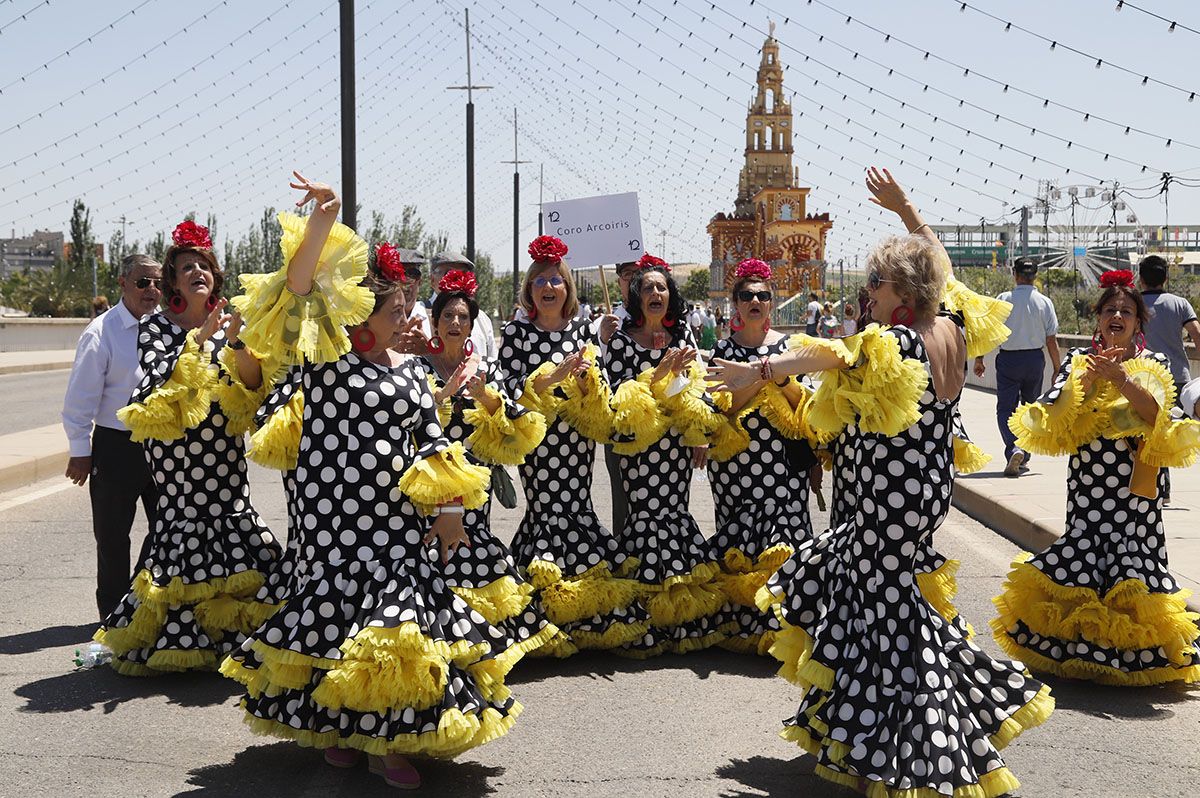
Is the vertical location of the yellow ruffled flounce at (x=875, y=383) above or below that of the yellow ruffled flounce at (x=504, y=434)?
above

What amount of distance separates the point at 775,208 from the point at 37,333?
46692mm

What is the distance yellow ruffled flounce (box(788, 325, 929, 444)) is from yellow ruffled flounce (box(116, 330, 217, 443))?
287 centimetres

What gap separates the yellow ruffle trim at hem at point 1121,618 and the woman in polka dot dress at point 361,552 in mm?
2634

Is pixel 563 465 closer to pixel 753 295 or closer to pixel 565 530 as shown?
pixel 565 530

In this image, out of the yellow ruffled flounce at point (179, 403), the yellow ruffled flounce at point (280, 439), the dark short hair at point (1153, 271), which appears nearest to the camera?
the yellow ruffled flounce at point (280, 439)

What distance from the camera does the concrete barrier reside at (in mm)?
40844

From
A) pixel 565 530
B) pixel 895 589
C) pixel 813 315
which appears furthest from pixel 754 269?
pixel 813 315

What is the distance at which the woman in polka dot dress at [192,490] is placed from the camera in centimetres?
596

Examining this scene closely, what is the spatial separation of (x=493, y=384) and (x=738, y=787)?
2.29 meters

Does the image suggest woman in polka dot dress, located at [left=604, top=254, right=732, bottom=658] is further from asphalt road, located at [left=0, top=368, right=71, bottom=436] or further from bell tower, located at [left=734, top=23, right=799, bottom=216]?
bell tower, located at [left=734, top=23, right=799, bottom=216]

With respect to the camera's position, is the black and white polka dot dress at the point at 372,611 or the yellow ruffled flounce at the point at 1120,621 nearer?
the black and white polka dot dress at the point at 372,611

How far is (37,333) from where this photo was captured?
41875 mm

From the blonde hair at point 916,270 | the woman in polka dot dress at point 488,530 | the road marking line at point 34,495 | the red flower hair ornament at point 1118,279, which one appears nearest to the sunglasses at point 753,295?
the woman in polka dot dress at point 488,530

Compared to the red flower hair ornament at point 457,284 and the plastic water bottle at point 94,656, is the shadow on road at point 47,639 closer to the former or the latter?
the plastic water bottle at point 94,656
